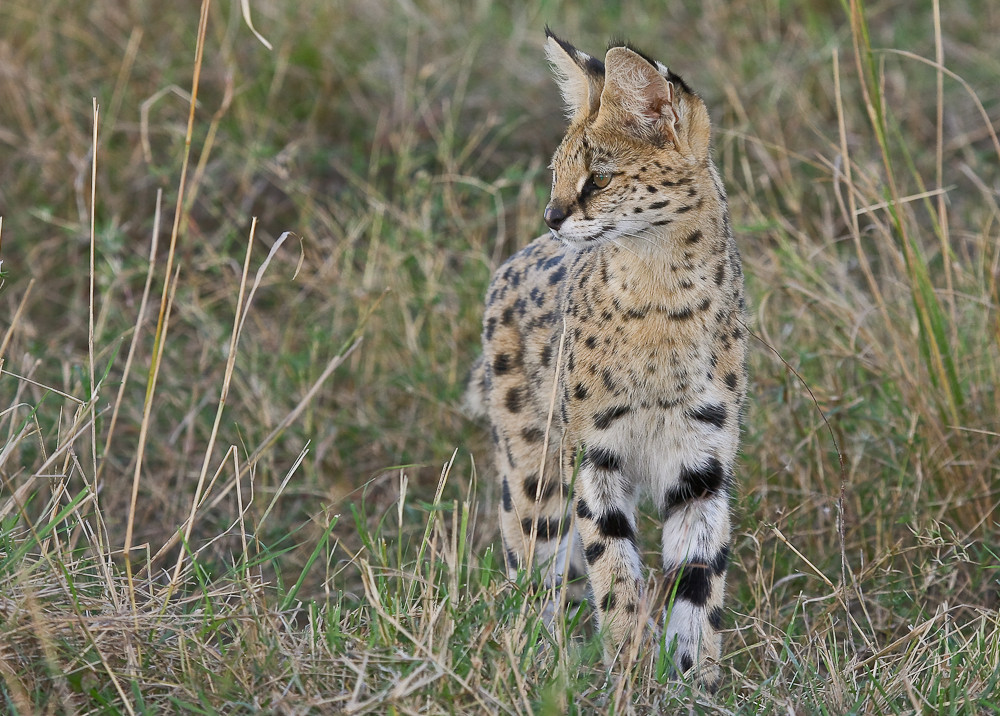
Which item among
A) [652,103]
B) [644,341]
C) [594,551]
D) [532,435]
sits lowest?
[594,551]

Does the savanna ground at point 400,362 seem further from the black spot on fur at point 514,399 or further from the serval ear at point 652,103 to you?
the serval ear at point 652,103

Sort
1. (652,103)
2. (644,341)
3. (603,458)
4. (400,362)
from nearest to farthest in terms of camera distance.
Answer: (652,103)
(644,341)
(603,458)
(400,362)

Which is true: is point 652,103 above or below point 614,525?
above

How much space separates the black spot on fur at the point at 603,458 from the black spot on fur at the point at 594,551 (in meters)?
0.21

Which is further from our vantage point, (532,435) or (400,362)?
(400,362)

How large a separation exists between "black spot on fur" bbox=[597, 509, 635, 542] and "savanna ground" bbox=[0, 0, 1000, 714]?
315 millimetres

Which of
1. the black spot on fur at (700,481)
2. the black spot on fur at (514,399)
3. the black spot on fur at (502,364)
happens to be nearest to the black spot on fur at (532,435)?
the black spot on fur at (514,399)

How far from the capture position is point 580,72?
11.1ft

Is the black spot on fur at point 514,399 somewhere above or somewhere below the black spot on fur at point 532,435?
above

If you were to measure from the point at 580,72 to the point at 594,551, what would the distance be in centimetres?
132

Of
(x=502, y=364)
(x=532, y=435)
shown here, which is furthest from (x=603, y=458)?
(x=502, y=364)

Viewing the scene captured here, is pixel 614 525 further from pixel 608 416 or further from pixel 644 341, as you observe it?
pixel 644 341

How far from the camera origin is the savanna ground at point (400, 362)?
2.74 metres

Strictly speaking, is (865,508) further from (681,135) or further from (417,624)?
(417,624)
